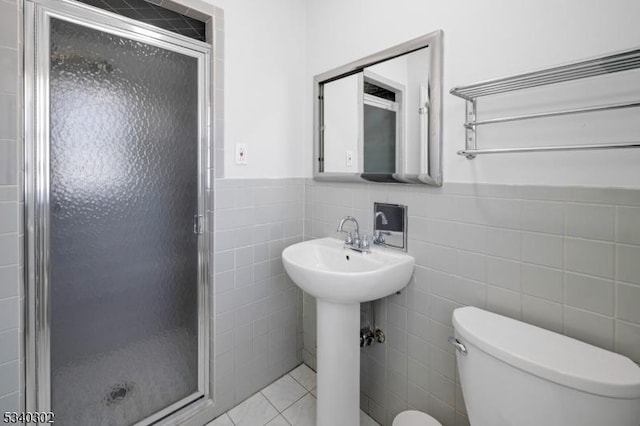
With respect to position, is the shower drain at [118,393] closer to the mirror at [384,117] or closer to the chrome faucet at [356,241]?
the chrome faucet at [356,241]

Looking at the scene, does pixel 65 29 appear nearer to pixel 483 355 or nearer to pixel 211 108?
pixel 211 108

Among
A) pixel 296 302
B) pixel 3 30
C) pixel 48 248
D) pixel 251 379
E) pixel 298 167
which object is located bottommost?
pixel 251 379

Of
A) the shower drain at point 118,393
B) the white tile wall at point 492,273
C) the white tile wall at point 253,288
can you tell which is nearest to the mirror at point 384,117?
the white tile wall at point 492,273

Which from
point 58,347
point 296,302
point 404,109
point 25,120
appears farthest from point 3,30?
point 296,302

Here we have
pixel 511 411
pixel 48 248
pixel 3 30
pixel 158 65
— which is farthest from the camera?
pixel 158 65

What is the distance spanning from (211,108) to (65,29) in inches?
23.0

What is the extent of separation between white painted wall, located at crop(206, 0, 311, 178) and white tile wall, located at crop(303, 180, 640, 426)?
1.51 feet

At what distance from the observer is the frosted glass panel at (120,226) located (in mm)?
1178

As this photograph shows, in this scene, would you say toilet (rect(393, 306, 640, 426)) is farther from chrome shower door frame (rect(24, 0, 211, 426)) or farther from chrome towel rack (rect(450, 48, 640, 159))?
chrome shower door frame (rect(24, 0, 211, 426))

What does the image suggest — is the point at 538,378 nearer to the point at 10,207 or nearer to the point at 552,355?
the point at 552,355

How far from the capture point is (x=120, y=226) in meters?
1.30

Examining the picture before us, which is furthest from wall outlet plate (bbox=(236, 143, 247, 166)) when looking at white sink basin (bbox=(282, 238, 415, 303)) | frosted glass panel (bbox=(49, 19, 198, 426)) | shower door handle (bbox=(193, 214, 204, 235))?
white sink basin (bbox=(282, 238, 415, 303))

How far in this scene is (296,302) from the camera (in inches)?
78.0

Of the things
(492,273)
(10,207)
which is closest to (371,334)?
(492,273)
